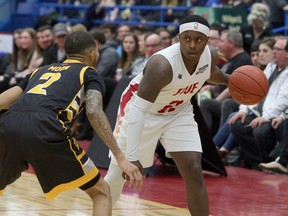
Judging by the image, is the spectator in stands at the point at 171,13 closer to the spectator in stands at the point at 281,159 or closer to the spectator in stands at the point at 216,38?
the spectator in stands at the point at 216,38

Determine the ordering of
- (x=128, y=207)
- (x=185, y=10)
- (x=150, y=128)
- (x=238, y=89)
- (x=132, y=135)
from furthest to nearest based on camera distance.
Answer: (x=185, y=10) → (x=128, y=207) → (x=238, y=89) → (x=150, y=128) → (x=132, y=135)

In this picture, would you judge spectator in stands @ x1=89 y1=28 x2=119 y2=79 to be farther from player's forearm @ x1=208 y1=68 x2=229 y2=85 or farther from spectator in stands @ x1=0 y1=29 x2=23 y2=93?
player's forearm @ x1=208 y1=68 x2=229 y2=85

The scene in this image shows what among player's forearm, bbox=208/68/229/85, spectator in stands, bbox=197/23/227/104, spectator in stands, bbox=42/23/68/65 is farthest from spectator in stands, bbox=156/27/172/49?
player's forearm, bbox=208/68/229/85

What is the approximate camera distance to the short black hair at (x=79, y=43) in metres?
5.72

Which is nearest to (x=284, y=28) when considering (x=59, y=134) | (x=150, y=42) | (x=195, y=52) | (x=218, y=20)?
(x=218, y=20)

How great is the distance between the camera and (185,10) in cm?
1773

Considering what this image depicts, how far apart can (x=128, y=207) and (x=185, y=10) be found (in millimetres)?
10562

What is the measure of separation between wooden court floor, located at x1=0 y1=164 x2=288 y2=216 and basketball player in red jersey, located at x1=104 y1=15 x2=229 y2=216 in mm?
1044

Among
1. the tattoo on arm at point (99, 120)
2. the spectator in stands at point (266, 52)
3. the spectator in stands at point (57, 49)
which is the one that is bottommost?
the spectator in stands at point (57, 49)

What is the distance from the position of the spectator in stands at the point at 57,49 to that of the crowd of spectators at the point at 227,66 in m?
0.02

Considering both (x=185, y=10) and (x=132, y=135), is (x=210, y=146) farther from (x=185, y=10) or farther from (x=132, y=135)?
(x=185, y=10)

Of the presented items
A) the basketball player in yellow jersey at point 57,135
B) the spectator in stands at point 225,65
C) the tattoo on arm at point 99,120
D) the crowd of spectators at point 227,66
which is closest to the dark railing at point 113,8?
the crowd of spectators at point 227,66

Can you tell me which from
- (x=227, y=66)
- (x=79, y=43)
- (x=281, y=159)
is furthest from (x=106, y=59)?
(x=79, y=43)

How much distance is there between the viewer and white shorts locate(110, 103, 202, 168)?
21.0 feet
